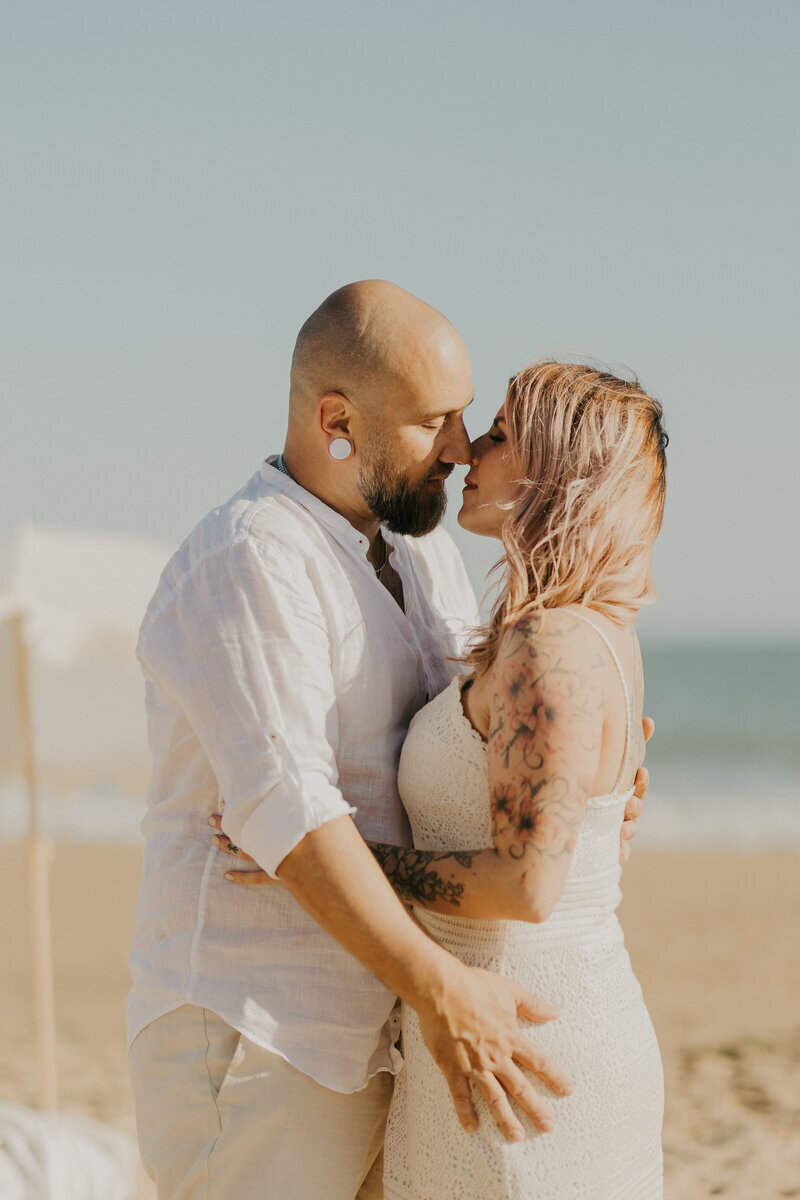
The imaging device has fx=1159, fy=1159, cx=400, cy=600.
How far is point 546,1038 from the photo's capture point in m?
2.27

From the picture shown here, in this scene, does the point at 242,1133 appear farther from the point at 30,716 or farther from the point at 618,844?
the point at 30,716

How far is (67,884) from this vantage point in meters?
13.9

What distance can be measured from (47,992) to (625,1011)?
385 centimetres

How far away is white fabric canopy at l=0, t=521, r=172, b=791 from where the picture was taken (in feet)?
17.4

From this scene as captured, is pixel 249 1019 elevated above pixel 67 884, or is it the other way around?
pixel 249 1019

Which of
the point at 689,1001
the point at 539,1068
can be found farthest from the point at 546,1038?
the point at 689,1001

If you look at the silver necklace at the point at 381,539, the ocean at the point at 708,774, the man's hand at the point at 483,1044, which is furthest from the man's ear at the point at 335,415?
the ocean at the point at 708,774

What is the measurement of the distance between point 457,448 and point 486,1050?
4.41 ft

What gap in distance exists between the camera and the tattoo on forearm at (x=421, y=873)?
7.31 ft

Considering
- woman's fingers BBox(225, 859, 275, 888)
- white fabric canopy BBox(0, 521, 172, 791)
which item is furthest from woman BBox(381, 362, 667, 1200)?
white fabric canopy BBox(0, 521, 172, 791)

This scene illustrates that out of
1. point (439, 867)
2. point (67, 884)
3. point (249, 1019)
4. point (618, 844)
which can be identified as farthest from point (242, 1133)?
point (67, 884)

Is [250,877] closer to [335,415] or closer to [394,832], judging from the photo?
[394,832]

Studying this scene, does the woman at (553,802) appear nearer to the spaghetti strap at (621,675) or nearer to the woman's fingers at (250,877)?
the spaghetti strap at (621,675)

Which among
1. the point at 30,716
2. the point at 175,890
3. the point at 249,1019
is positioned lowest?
the point at 30,716
